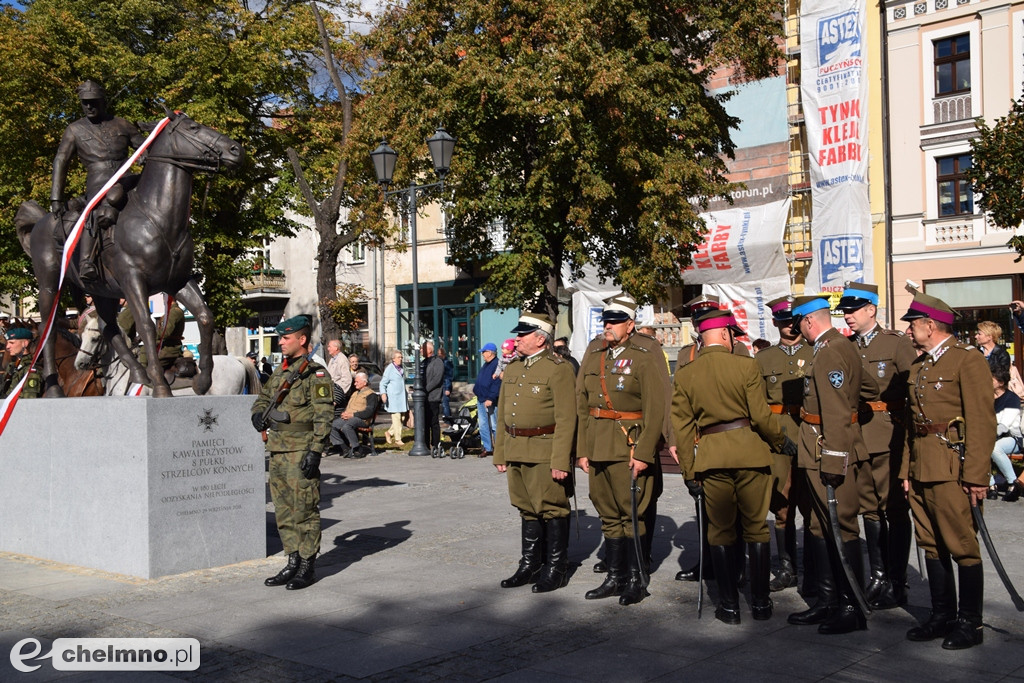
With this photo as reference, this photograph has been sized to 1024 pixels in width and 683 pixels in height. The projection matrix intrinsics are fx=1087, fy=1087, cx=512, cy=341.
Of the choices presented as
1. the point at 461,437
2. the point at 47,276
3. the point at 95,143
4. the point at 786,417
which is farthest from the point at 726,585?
the point at 461,437

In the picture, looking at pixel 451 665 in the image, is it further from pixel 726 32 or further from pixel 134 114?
pixel 134 114

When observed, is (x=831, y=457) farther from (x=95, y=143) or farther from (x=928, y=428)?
(x=95, y=143)

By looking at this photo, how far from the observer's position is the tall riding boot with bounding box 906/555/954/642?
20.7 feet

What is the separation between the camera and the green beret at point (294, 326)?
27.1 feet

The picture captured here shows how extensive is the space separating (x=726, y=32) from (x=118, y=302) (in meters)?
16.9

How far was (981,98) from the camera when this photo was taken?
89.6 feet

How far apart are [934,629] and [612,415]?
98.4 inches

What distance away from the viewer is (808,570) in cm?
748

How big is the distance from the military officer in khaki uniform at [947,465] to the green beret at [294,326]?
172 inches

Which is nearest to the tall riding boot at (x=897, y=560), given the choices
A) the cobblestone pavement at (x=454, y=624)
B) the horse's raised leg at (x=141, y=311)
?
the cobblestone pavement at (x=454, y=624)

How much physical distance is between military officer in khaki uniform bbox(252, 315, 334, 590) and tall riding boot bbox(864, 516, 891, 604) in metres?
3.92

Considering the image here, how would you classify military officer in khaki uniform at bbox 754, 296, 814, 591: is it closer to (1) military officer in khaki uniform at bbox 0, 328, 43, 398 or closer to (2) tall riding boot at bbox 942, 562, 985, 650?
(2) tall riding boot at bbox 942, 562, 985, 650

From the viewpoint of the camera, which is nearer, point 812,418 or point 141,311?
point 812,418

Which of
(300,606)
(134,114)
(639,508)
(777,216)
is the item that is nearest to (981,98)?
(777,216)
